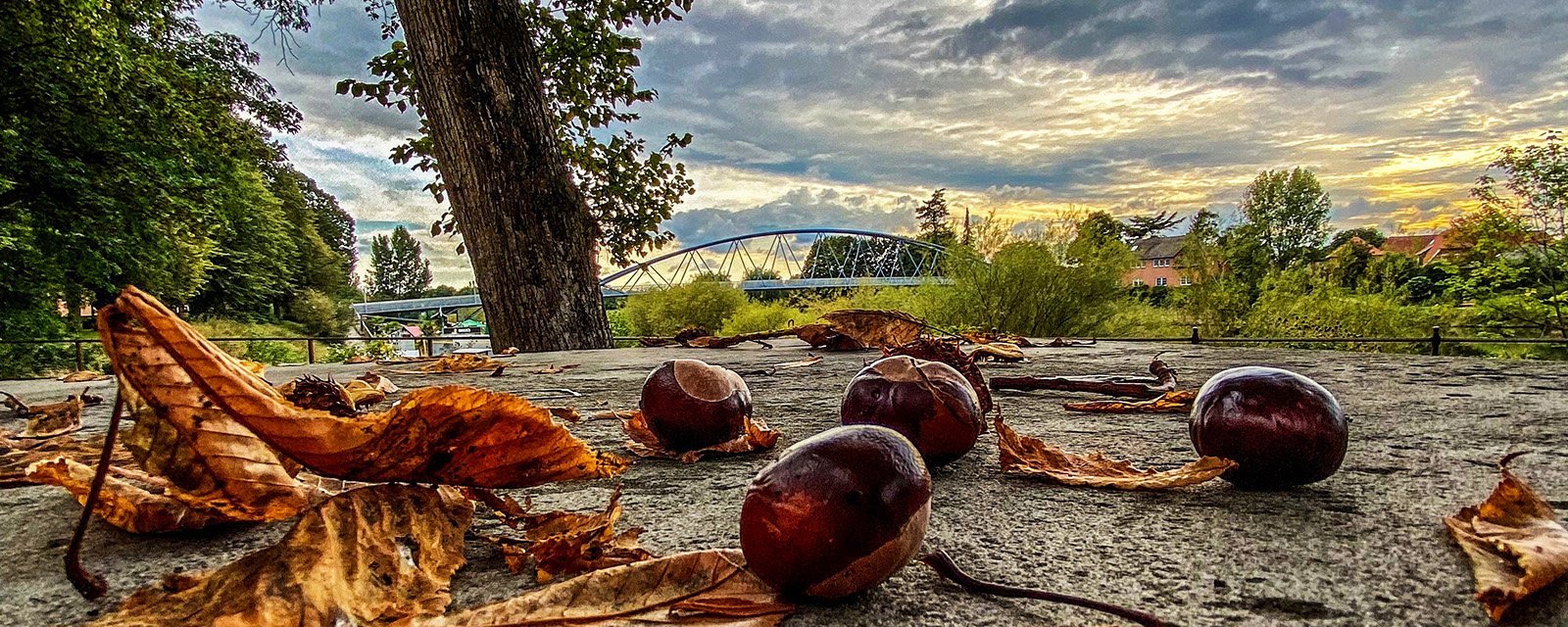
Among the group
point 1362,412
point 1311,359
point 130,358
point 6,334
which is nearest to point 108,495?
point 130,358

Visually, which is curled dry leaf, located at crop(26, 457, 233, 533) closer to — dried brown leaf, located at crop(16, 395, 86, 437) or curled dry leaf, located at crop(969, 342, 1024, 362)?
dried brown leaf, located at crop(16, 395, 86, 437)

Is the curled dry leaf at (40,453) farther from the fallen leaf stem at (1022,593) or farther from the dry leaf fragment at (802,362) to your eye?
the dry leaf fragment at (802,362)

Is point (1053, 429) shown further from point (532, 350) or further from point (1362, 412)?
point (532, 350)

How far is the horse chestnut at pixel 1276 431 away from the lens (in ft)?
3.42

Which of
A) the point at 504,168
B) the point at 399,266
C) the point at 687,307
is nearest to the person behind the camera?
the point at 504,168

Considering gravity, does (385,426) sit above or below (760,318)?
above

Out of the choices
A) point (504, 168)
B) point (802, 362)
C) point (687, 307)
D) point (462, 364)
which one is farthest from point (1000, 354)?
point (687, 307)

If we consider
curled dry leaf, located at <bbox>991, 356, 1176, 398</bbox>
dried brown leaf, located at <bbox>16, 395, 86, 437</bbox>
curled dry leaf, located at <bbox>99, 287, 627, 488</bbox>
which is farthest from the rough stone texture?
dried brown leaf, located at <bbox>16, 395, 86, 437</bbox>

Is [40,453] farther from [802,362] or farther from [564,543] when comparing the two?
[802,362]

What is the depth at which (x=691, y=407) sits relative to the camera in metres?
1.41

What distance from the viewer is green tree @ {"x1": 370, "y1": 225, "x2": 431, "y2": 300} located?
87812 mm

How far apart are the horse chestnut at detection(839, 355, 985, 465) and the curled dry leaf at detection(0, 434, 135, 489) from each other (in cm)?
120

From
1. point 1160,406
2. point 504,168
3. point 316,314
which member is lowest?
point 1160,406

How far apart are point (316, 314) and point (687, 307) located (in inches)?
1188
